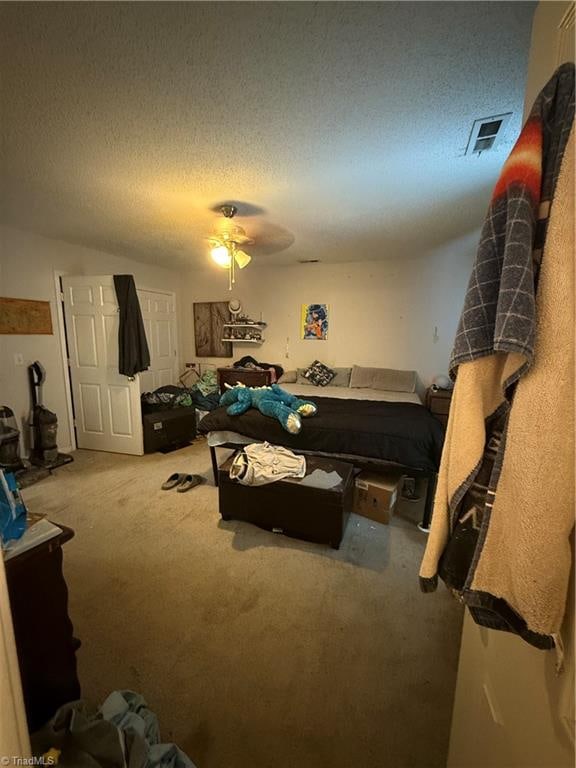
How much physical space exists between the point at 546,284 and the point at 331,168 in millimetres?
1832

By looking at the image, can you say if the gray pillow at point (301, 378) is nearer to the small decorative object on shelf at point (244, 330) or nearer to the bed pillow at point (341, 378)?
the bed pillow at point (341, 378)

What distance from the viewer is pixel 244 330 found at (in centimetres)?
492

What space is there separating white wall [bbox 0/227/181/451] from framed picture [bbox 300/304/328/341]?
282cm

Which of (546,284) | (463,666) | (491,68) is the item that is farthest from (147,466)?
(491,68)

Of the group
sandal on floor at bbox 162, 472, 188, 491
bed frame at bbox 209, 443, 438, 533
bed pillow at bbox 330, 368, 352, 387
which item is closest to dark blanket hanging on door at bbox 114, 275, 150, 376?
sandal on floor at bbox 162, 472, 188, 491

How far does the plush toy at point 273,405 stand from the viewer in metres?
2.39

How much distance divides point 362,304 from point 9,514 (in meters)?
4.30

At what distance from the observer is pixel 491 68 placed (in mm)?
1188

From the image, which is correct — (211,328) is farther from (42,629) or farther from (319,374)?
(42,629)

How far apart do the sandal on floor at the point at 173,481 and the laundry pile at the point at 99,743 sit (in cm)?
190

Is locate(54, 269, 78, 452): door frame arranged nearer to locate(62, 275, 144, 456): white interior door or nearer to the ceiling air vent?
locate(62, 275, 144, 456): white interior door

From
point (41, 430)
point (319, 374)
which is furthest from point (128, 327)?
point (319, 374)

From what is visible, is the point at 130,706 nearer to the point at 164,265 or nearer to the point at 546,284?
the point at 546,284

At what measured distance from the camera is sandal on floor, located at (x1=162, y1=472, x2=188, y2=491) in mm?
2796
